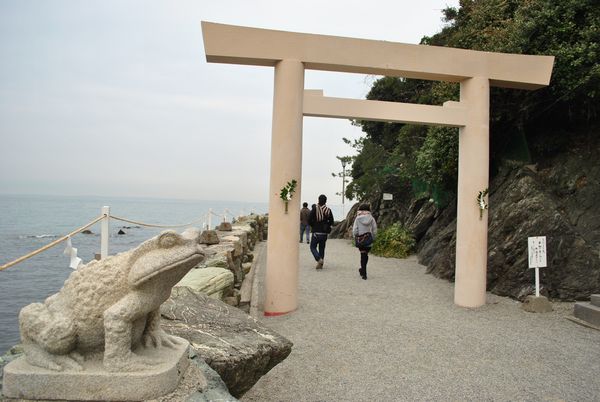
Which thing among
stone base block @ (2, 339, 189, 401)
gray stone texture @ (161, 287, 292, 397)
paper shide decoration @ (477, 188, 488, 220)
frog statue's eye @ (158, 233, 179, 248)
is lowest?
gray stone texture @ (161, 287, 292, 397)

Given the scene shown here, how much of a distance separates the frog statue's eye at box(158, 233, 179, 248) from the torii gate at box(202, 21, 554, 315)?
432cm

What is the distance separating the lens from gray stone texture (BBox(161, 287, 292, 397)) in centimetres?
315

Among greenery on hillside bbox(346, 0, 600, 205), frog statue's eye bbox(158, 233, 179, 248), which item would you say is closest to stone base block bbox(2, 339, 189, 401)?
frog statue's eye bbox(158, 233, 179, 248)

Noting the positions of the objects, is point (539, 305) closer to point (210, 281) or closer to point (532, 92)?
point (532, 92)

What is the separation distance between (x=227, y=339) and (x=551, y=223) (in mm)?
6729

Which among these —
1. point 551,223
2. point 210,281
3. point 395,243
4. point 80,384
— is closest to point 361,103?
point 210,281

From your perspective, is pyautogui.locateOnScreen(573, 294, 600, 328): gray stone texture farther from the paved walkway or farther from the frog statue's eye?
the frog statue's eye

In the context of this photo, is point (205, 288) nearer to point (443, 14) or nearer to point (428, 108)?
point (428, 108)

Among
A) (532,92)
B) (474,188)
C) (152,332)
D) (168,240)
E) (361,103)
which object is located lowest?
(152,332)

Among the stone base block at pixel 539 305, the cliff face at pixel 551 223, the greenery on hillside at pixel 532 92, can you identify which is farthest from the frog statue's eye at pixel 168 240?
the greenery on hillside at pixel 532 92

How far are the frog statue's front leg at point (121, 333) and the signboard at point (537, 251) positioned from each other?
6.66 m

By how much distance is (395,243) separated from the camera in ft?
42.9

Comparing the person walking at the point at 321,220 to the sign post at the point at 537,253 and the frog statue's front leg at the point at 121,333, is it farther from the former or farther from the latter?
the frog statue's front leg at the point at 121,333

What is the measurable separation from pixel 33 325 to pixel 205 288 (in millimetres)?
3047
